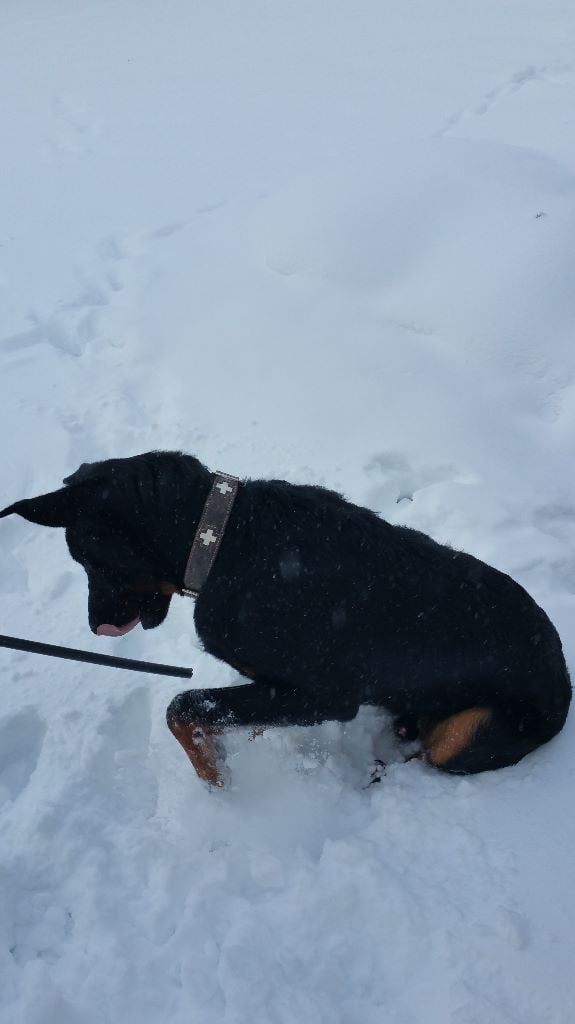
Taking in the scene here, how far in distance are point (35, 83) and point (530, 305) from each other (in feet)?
28.1

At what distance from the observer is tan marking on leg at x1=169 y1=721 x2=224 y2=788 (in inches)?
105

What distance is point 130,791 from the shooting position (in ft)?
9.17

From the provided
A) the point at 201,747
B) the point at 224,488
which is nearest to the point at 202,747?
the point at 201,747

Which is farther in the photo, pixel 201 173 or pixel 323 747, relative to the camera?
pixel 201 173

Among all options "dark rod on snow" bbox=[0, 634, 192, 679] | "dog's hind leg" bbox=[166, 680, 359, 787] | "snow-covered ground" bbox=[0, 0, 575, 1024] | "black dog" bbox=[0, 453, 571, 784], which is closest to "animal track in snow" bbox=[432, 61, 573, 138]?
"snow-covered ground" bbox=[0, 0, 575, 1024]

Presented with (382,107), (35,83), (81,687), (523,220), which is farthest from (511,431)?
(35,83)

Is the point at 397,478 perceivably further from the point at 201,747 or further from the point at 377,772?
the point at 201,747

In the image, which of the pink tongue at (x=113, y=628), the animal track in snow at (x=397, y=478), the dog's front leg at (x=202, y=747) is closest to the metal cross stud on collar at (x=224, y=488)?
the pink tongue at (x=113, y=628)

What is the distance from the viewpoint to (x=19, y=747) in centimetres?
301

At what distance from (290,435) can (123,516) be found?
2228 millimetres

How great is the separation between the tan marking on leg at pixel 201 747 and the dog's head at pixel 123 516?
54 cm

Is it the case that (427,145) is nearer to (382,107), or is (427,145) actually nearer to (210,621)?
(382,107)

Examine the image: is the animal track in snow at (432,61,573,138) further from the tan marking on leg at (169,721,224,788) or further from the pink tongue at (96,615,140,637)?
the tan marking on leg at (169,721,224,788)

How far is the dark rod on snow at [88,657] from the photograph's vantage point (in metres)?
2.61
